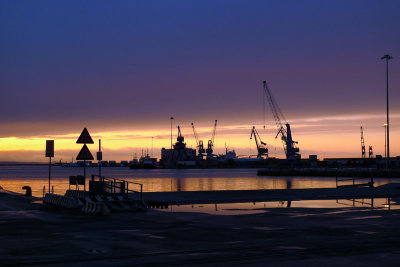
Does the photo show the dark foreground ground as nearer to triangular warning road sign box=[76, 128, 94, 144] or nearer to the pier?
triangular warning road sign box=[76, 128, 94, 144]

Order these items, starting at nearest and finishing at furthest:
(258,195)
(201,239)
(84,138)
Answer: (201,239) → (84,138) → (258,195)

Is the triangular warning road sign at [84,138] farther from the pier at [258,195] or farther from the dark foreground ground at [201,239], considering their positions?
the dark foreground ground at [201,239]

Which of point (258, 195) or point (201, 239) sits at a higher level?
point (258, 195)

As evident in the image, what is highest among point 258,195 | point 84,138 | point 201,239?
point 84,138

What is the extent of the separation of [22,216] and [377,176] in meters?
95.3

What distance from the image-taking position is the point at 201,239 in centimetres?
1551

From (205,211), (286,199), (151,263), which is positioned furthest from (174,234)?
(286,199)

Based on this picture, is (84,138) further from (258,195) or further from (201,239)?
(201,239)

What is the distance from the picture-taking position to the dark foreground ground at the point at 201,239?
12125 mm

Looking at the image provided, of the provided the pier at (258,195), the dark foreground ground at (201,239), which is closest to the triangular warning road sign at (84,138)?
the pier at (258,195)

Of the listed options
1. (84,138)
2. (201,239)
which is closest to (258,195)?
(84,138)

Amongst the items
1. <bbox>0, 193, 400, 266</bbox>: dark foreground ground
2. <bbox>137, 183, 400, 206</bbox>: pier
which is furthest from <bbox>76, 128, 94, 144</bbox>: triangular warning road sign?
<bbox>0, 193, 400, 266</bbox>: dark foreground ground

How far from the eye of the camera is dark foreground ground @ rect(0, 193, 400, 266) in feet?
39.8

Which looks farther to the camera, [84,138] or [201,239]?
[84,138]
